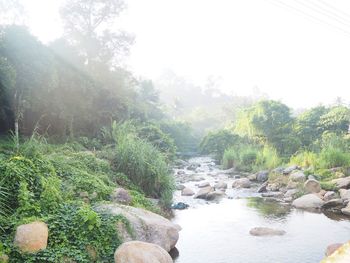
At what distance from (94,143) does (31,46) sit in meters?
4.82

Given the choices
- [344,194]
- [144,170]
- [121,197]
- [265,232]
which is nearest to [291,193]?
[344,194]

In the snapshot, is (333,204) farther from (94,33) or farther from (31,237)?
(94,33)

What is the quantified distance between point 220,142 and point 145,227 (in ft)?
76.1

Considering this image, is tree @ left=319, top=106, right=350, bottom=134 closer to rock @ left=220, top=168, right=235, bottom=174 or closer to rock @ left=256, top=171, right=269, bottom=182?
rock @ left=220, top=168, right=235, bottom=174

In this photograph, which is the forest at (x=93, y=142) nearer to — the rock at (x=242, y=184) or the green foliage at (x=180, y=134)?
the green foliage at (x=180, y=134)

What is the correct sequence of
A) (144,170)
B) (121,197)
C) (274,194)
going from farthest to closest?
(274,194)
(144,170)
(121,197)

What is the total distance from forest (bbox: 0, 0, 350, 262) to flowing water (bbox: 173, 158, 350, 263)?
1.23 meters

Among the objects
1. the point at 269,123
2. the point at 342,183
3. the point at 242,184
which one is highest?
the point at 269,123

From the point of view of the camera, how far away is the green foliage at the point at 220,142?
28.8m

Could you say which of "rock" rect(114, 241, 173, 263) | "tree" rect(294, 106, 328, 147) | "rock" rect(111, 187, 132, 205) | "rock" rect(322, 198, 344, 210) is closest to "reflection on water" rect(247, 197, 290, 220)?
"rock" rect(322, 198, 344, 210)

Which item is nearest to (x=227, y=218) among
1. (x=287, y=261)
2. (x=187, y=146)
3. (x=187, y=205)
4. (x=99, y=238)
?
(x=187, y=205)

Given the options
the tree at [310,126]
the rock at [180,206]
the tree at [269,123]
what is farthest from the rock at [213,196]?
the tree at [310,126]

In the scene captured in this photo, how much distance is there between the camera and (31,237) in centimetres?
525

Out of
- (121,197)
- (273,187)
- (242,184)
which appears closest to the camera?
(121,197)
